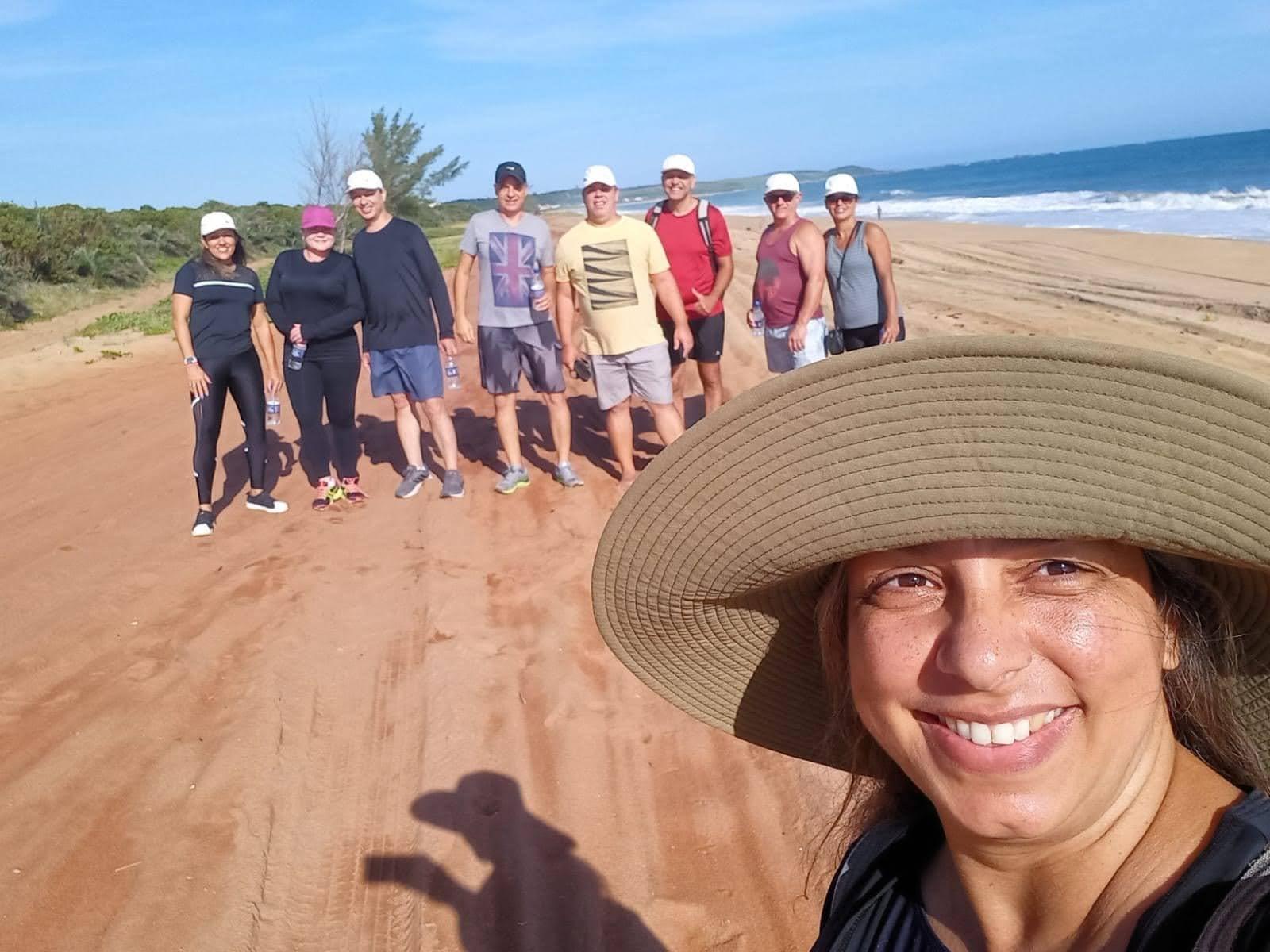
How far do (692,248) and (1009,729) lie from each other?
5598mm

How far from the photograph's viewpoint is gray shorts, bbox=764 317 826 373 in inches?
248

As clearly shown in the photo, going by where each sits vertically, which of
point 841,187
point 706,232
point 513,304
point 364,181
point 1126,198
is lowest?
point 1126,198

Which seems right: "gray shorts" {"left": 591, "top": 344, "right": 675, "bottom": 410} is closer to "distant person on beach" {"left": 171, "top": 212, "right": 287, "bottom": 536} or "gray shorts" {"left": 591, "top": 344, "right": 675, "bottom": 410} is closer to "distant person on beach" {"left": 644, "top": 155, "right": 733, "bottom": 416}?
"distant person on beach" {"left": 644, "top": 155, "right": 733, "bottom": 416}

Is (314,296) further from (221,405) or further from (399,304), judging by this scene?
(221,405)

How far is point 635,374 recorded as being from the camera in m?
6.21

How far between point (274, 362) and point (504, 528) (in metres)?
2.20

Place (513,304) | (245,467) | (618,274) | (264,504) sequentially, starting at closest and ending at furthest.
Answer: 1. (618,274)
2. (513,304)
3. (264,504)
4. (245,467)

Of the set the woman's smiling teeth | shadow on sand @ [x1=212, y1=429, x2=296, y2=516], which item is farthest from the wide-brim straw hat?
shadow on sand @ [x1=212, y1=429, x2=296, y2=516]

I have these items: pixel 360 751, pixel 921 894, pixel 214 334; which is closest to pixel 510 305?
pixel 214 334

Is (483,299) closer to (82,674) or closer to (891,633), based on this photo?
(82,674)

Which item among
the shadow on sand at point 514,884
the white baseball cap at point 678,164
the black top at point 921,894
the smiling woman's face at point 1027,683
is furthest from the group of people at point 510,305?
the smiling woman's face at point 1027,683

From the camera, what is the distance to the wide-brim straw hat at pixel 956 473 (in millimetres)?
Answer: 1135

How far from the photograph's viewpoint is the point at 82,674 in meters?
4.43

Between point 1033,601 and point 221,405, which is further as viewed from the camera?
point 221,405
